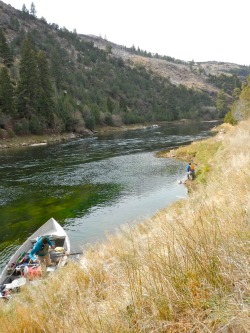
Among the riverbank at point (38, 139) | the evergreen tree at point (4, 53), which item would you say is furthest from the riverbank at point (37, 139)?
the evergreen tree at point (4, 53)

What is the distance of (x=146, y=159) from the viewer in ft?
115

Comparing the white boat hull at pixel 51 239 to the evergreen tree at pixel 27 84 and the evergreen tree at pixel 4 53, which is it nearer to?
the evergreen tree at pixel 27 84

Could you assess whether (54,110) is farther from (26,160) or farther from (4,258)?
(4,258)

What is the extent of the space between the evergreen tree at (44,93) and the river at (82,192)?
23636 mm

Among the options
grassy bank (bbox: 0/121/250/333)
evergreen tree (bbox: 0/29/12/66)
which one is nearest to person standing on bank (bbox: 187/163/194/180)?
grassy bank (bbox: 0/121/250/333)

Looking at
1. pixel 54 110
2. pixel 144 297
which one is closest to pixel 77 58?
pixel 54 110

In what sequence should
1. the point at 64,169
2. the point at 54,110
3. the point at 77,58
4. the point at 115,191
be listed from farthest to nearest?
the point at 77,58 → the point at 54,110 → the point at 64,169 → the point at 115,191

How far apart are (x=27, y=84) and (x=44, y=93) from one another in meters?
3.84

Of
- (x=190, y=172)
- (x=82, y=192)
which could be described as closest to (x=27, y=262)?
(x=82, y=192)

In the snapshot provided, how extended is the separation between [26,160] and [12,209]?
17747mm

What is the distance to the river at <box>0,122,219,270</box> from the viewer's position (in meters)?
15.8

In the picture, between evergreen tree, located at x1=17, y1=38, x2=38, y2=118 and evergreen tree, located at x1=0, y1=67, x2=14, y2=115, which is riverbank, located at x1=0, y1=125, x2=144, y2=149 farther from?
evergreen tree, located at x1=17, y1=38, x2=38, y2=118

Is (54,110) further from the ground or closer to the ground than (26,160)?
further from the ground

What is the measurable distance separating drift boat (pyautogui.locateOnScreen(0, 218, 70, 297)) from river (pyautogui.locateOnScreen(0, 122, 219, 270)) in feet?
3.18
